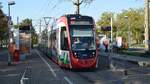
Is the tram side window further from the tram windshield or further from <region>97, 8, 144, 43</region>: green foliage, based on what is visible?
<region>97, 8, 144, 43</region>: green foliage

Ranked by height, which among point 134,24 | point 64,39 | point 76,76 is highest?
point 134,24

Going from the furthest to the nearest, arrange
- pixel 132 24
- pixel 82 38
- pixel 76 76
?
1. pixel 132 24
2. pixel 82 38
3. pixel 76 76

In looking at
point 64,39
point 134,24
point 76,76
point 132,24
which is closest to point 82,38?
point 64,39

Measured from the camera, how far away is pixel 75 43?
30000 mm

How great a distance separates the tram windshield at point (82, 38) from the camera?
29908 mm

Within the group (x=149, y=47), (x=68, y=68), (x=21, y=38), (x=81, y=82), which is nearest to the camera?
(x=81, y=82)

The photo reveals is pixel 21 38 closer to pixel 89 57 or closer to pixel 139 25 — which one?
pixel 89 57

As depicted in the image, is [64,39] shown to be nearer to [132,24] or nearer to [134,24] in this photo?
[134,24]

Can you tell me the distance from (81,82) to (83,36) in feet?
27.1

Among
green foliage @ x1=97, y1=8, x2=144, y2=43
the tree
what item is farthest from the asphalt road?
the tree

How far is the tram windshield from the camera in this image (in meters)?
29.9

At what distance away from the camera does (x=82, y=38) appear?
30078 mm

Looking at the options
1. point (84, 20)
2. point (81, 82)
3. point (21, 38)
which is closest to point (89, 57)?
point (84, 20)

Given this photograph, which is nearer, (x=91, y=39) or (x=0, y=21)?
(x=91, y=39)
